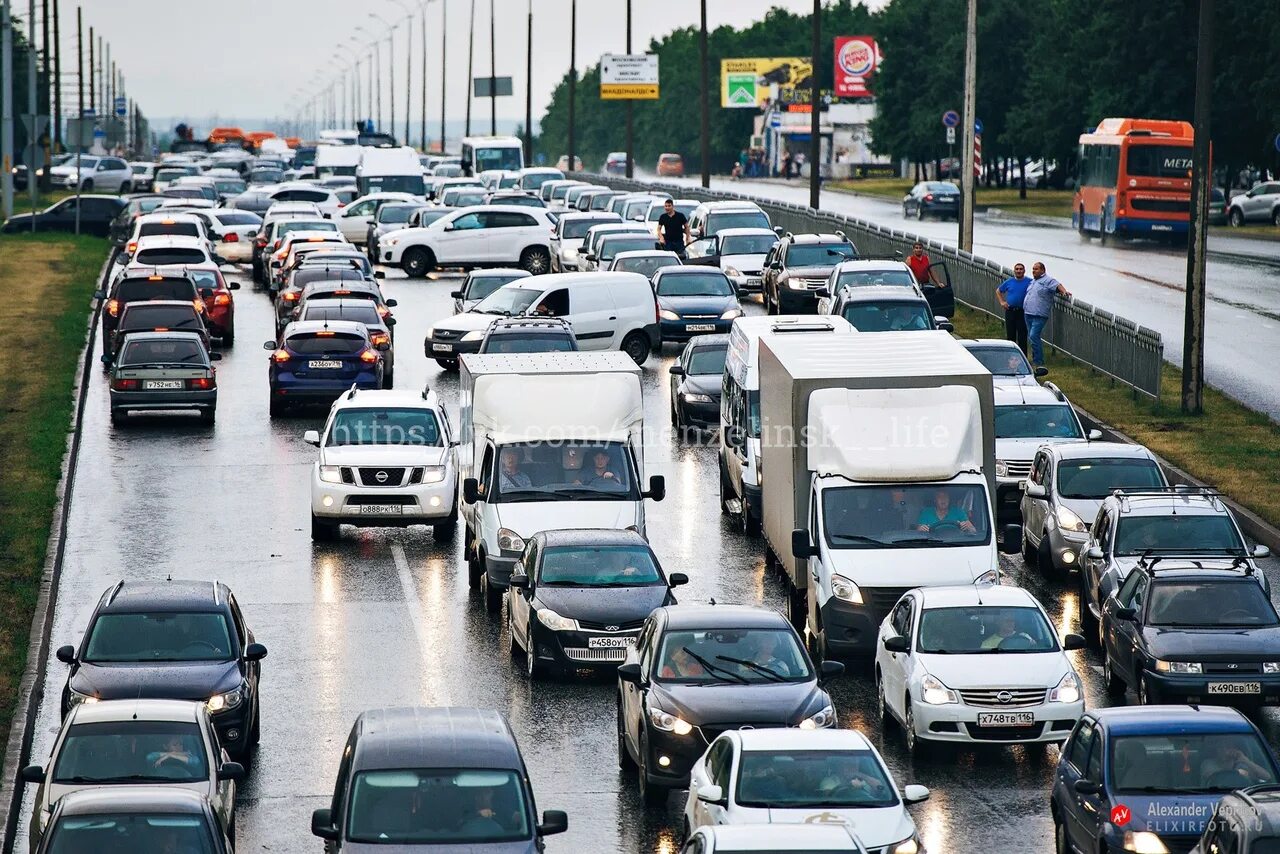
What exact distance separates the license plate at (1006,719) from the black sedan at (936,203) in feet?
204

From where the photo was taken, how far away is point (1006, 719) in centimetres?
1762

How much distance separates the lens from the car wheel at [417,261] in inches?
2162

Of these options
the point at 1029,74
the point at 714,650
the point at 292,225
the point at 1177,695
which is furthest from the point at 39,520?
the point at 1029,74

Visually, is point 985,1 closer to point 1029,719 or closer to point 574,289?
point 574,289

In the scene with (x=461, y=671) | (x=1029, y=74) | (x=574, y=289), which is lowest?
(x=461, y=671)

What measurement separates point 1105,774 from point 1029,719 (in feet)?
11.0

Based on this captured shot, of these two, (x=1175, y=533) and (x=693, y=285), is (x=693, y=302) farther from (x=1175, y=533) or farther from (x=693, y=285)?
(x=1175, y=533)

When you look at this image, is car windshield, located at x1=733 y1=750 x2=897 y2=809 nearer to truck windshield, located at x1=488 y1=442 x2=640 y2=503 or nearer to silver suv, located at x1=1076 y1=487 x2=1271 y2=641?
silver suv, located at x1=1076 y1=487 x2=1271 y2=641

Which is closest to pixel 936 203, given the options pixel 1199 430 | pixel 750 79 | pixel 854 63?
pixel 1199 430

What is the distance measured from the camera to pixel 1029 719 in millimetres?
17625

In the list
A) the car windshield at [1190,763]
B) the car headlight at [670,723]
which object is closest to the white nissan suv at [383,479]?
the car headlight at [670,723]

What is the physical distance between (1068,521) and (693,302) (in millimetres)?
17601

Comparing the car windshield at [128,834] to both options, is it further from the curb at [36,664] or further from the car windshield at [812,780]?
the car windshield at [812,780]

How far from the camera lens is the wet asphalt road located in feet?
54.1
